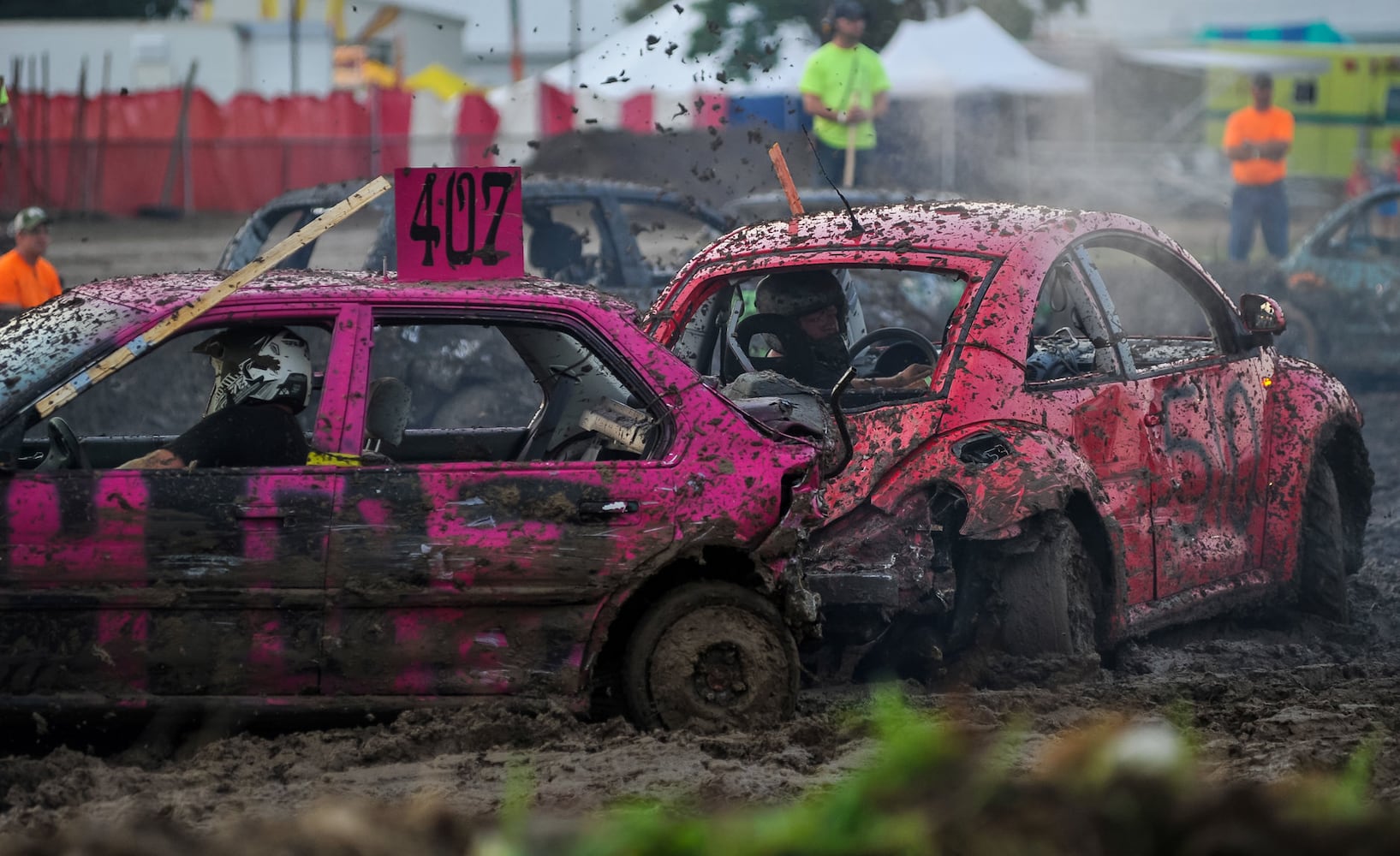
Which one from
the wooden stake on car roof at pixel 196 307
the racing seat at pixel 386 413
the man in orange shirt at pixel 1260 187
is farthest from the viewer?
the man in orange shirt at pixel 1260 187

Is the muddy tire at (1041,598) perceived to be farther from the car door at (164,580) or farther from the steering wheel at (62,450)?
the steering wheel at (62,450)

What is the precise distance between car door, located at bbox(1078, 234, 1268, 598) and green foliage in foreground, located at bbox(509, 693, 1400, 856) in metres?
4.32

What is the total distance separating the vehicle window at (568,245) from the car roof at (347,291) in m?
5.93

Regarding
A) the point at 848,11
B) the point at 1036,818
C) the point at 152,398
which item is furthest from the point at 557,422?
the point at 848,11

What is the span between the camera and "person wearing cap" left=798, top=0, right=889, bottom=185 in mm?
14453

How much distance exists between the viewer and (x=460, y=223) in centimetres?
565

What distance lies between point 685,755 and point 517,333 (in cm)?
171

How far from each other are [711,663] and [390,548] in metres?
1.00

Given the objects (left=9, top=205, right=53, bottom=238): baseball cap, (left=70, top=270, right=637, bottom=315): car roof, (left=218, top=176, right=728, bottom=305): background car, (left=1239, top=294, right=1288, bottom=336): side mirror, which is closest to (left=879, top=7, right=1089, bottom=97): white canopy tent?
(left=218, top=176, right=728, bottom=305): background car

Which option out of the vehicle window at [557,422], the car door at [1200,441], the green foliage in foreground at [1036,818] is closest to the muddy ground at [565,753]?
the car door at [1200,441]

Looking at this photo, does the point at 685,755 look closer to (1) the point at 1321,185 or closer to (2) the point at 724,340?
(2) the point at 724,340

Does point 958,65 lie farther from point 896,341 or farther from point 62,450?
point 62,450

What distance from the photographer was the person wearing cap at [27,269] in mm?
11484

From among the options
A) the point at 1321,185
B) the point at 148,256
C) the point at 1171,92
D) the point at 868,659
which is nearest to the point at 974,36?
the point at 1321,185
